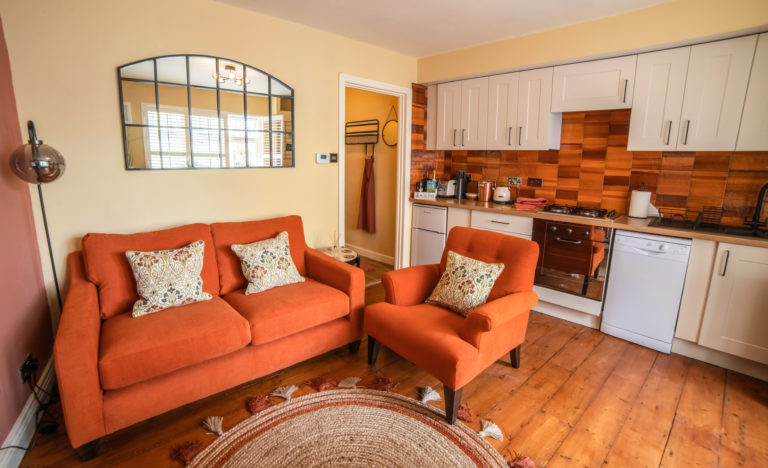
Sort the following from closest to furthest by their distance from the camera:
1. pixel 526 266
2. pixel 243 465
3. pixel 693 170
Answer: pixel 243 465, pixel 526 266, pixel 693 170

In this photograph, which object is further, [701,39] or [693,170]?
[693,170]

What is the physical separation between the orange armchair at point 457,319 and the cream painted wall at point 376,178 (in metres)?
2.17

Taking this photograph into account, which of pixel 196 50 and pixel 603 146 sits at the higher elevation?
pixel 196 50

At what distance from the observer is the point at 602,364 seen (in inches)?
103

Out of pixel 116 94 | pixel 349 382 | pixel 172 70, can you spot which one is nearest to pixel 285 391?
pixel 349 382

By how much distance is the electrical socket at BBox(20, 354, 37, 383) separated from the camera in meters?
1.81

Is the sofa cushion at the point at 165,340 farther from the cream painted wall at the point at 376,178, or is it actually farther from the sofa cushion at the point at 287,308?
the cream painted wall at the point at 376,178

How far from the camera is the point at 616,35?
9.23 feet

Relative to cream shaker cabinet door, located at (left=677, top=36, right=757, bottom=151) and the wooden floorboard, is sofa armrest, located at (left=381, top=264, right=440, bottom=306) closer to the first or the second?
the wooden floorboard

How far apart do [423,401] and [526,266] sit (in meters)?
1.01

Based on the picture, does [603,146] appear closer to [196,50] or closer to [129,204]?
[196,50]

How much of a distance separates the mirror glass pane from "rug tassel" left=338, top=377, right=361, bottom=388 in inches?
89.2

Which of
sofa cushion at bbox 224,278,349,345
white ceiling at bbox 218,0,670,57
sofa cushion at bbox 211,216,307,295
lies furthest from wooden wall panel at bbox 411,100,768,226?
sofa cushion at bbox 224,278,349,345

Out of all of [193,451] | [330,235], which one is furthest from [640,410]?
[330,235]
